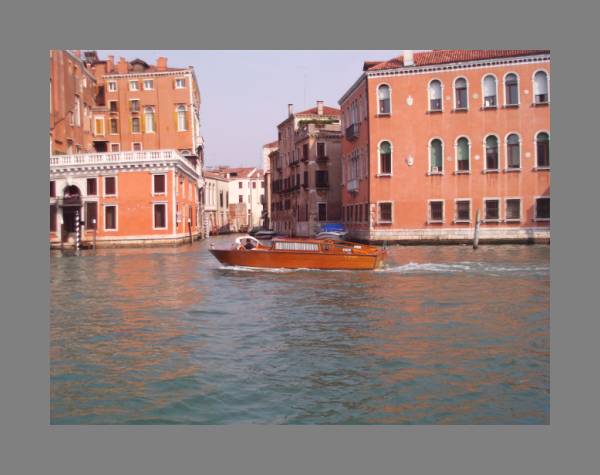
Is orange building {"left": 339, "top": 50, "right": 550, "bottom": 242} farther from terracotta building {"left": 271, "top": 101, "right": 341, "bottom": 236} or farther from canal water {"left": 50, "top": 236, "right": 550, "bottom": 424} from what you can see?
canal water {"left": 50, "top": 236, "right": 550, "bottom": 424}

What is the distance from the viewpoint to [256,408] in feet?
13.9

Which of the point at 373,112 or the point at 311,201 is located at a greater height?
the point at 373,112

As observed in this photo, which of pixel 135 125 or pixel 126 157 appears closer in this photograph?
pixel 126 157

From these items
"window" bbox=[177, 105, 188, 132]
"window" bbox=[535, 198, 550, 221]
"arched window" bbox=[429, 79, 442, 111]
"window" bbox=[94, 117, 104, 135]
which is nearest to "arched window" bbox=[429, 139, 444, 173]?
"arched window" bbox=[429, 79, 442, 111]

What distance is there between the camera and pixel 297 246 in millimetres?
12523

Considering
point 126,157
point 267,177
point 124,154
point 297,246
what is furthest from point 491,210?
point 267,177

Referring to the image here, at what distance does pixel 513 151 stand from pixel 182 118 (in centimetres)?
1288

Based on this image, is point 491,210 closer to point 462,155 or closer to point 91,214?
point 462,155

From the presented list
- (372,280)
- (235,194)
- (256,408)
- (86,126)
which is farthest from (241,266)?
(235,194)

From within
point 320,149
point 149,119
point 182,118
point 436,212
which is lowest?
point 436,212

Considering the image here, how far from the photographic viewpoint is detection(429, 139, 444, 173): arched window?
831 inches

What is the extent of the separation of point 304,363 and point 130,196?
1838cm

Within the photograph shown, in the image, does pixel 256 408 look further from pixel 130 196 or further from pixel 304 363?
pixel 130 196

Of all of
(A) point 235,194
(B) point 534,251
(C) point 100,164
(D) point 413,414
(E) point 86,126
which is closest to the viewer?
(D) point 413,414
